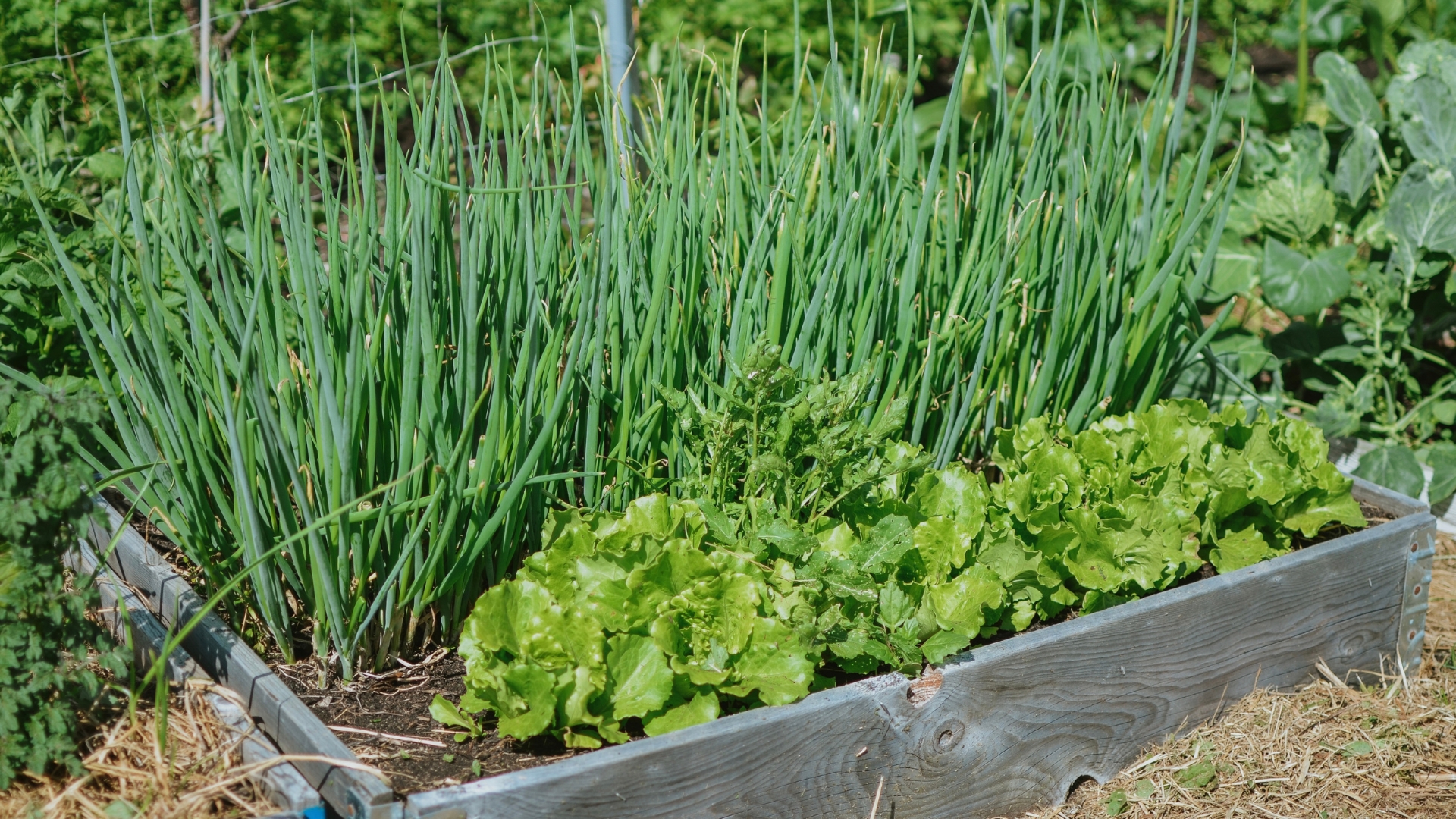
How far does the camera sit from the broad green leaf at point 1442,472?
2.41 m

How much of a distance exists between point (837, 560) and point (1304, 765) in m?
0.86

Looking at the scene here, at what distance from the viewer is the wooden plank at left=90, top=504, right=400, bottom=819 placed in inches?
48.1

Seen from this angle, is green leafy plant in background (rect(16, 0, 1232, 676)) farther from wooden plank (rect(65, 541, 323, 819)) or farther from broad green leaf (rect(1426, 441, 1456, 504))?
broad green leaf (rect(1426, 441, 1456, 504))

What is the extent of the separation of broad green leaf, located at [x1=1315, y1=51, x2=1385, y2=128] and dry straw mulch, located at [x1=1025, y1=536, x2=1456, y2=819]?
1.53 m

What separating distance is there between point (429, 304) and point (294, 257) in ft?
0.65

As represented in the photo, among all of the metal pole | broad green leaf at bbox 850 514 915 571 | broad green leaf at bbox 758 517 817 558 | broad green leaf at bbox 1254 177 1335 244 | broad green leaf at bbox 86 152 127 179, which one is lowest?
broad green leaf at bbox 850 514 915 571

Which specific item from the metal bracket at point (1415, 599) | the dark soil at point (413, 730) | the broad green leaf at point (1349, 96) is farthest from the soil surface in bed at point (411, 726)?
the broad green leaf at point (1349, 96)

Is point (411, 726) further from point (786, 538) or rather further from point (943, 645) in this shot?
point (943, 645)

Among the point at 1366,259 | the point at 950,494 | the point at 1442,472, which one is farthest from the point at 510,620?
the point at 1366,259

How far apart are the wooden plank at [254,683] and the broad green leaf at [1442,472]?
2.26 metres

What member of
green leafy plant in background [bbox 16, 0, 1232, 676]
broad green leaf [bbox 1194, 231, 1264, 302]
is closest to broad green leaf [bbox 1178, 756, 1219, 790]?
green leafy plant in background [bbox 16, 0, 1232, 676]

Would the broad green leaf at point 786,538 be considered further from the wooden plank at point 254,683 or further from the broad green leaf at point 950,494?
the wooden plank at point 254,683

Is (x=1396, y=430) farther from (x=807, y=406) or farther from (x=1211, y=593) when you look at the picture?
(x=807, y=406)

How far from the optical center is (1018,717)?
61.3 inches
